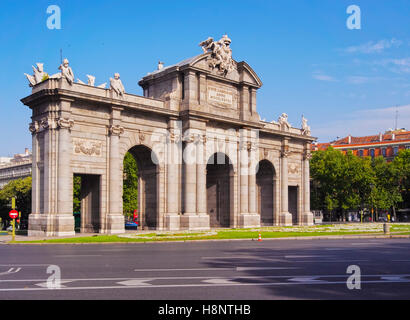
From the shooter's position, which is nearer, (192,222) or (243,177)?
(192,222)

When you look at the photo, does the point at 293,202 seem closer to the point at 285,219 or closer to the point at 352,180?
the point at 285,219

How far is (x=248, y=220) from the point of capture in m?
49.6

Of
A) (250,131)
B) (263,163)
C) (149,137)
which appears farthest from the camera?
(263,163)

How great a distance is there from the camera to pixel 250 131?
51.2 meters

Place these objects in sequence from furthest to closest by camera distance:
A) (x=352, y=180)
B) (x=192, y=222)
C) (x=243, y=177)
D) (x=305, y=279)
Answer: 1. (x=352, y=180)
2. (x=243, y=177)
3. (x=192, y=222)
4. (x=305, y=279)

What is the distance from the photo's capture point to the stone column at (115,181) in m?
39.5

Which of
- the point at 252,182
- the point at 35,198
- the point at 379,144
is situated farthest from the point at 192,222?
the point at 379,144

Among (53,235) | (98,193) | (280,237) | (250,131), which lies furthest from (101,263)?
(250,131)

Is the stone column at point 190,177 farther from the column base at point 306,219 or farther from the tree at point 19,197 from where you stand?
the tree at point 19,197

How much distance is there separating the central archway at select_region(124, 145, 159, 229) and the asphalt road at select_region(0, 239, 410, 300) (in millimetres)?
25899

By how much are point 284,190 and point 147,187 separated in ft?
60.7

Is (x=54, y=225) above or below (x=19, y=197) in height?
below
